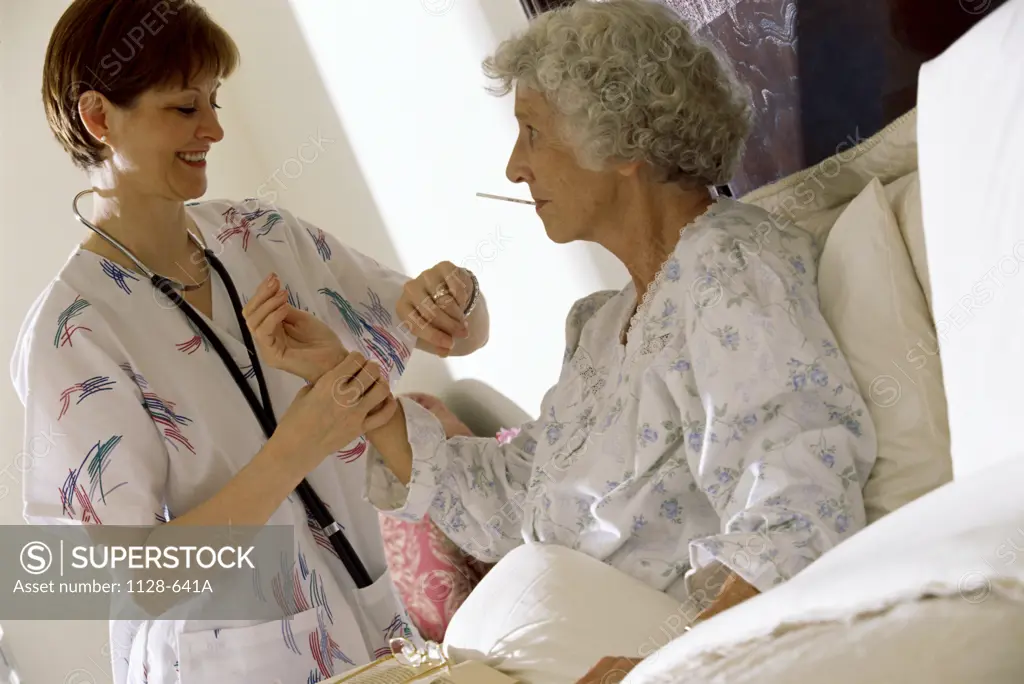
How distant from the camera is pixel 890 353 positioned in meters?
1.05

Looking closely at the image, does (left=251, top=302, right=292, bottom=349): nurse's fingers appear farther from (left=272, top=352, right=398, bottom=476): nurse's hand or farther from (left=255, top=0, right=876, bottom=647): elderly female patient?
(left=255, top=0, right=876, bottom=647): elderly female patient

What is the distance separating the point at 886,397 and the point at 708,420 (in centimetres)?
20

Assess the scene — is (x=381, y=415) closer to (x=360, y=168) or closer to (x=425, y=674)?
(x=425, y=674)

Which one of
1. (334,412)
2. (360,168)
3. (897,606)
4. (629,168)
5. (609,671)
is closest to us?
(897,606)

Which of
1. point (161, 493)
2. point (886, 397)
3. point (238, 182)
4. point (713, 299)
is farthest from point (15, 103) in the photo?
point (886, 397)

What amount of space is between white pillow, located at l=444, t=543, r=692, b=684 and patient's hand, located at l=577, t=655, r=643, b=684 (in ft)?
0.33

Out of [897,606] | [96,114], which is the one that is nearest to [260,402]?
[96,114]

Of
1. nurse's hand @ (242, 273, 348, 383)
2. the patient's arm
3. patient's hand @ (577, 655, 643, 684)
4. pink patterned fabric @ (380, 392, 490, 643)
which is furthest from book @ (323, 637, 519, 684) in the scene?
pink patterned fabric @ (380, 392, 490, 643)

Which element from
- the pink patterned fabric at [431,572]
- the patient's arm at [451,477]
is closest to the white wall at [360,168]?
the pink patterned fabric at [431,572]

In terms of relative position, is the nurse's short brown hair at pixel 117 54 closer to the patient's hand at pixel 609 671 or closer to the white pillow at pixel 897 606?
the patient's hand at pixel 609 671

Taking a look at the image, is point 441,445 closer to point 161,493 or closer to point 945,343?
point 161,493

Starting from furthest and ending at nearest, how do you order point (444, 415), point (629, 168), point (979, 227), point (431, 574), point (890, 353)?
point (444, 415) → point (431, 574) → point (629, 168) → point (890, 353) → point (979, 227)

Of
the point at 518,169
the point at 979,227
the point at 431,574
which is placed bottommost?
the point at 431,574

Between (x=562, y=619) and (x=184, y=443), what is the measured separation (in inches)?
25.9
